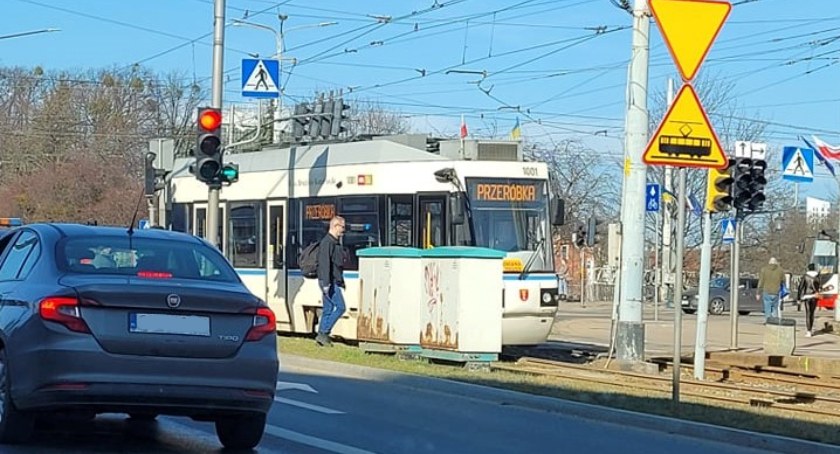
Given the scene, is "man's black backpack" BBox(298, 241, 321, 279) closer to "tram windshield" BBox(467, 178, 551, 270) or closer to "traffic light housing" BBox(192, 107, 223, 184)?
"traffic light housing" BBox(192, 107, 223, 184)

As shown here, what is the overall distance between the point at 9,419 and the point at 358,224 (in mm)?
13194

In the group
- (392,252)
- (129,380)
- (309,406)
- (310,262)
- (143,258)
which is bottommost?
(309,406)

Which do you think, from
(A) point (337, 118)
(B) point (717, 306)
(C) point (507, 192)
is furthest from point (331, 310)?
(B) point (717, 306)

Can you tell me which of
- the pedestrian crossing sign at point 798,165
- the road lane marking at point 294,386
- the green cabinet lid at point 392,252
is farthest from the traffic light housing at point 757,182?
the pedestrian crossing sign at point 798,165

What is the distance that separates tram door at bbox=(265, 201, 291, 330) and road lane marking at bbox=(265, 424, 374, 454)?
1228 centimetres

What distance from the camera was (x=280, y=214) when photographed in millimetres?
23719

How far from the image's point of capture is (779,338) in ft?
76.0

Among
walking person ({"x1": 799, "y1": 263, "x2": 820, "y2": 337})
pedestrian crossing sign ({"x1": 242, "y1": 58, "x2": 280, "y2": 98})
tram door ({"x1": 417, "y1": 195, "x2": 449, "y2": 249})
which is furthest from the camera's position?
walking person ({"x1": 799, "y1": 263, "x2": 820, "y2": 337})

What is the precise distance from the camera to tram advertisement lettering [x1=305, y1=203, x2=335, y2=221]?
22.3 m

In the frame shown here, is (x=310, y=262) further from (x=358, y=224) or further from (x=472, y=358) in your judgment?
(x=472, y=358)

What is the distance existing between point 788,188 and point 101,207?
34299 mm

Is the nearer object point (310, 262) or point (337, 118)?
point (310, 262)

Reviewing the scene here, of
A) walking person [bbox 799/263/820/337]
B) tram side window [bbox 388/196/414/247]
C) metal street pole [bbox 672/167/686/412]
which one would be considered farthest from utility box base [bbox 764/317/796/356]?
walking person [bbox 799/263/820/337]

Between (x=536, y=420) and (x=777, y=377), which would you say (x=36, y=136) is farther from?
(x=536, y=420)
